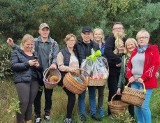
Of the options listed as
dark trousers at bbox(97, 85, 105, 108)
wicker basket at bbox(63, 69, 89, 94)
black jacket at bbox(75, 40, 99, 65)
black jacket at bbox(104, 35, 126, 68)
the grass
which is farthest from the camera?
dark trousers at bbox(97, 85, 105, 108)

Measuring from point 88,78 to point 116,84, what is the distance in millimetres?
799

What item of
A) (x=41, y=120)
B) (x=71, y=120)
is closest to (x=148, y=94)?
(x=71, y=120)

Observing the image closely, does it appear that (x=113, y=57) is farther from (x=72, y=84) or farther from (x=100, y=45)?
(x=72, y=84)

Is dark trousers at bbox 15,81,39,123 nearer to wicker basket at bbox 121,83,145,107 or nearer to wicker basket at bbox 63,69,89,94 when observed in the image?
wicker basket at bbox 63,69,89,94

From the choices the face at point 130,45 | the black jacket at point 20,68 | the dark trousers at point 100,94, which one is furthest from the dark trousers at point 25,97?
the face at point 130,45

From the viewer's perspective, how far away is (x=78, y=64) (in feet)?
20.6

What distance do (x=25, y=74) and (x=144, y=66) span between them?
204 centimetres

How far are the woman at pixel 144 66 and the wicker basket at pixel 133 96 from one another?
0.15 m

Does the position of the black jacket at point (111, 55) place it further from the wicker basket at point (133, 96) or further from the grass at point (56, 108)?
the grass at point (56, 108)

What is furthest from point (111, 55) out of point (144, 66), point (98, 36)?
point (144, 66)

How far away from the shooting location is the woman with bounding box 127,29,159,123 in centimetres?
570

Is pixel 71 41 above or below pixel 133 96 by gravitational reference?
above

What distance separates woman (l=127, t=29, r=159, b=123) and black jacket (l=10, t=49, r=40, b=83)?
1.80m

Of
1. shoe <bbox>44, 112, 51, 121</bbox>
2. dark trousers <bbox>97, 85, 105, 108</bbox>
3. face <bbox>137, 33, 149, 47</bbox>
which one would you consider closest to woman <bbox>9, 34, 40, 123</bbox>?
shoe <bbox>44, 112, 51, 121</bbox>
